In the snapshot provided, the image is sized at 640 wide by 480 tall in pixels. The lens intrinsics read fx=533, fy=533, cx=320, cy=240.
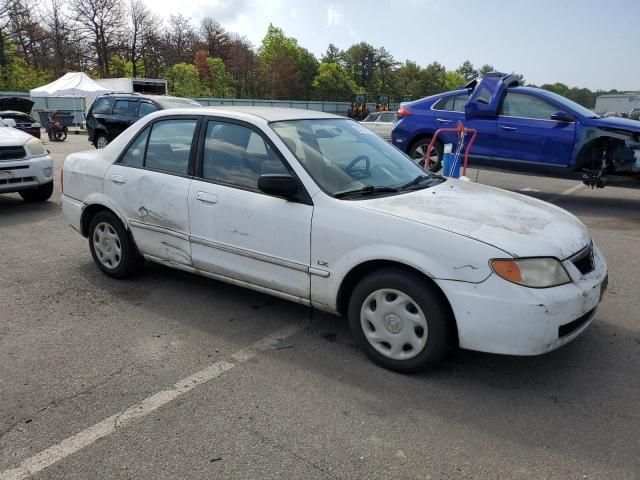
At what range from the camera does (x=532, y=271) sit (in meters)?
2.92

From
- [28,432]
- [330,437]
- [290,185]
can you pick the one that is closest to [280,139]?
[290,185]

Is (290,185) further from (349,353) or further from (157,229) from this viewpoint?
(157,229)

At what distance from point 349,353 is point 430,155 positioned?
22.7 ft

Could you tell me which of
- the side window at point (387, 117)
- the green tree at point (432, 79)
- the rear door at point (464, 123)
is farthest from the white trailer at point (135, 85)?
the green tree at point (432, 79)

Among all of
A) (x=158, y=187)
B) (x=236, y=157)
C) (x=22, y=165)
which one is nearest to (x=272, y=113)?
(x=236, y=157)

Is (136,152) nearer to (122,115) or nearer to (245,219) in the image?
(245,219)

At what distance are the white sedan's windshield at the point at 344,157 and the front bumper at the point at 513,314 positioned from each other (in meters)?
1.08

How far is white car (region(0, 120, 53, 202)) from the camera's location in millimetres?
7594

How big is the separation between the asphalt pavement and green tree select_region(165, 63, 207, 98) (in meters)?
55.3

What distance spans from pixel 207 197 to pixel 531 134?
22.1ft

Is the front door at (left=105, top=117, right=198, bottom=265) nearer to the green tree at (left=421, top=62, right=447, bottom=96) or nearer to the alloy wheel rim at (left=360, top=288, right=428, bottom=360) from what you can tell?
the alloy wheel rim at (left=360, top=288, right=428, bottom=360)

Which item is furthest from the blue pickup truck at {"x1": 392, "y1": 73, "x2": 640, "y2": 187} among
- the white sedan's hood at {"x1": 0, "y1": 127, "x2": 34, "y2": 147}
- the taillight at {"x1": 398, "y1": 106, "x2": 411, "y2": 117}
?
the white sedan's hood at {"x1": 0, "y1": 127, "x2": 34, "y2": 147}

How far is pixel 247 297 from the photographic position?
4.52 metres

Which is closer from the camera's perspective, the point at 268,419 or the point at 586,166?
the point at 268,419
